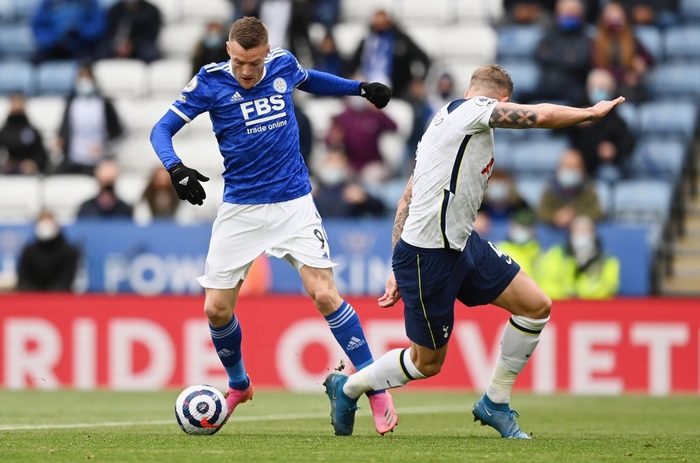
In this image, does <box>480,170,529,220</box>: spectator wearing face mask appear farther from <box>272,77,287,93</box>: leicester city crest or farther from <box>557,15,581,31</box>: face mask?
<box>272,77,287,93</box>: leicester city crest

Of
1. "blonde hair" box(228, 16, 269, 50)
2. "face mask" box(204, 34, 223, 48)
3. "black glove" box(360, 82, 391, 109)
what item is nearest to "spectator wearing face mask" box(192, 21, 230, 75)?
"face mask" box(204, 34, 223, 48)

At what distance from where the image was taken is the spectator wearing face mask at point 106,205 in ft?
53.4

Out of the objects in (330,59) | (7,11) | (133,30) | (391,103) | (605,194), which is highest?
(7,11)

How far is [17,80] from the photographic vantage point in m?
19.6

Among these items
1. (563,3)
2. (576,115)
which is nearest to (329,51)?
(563,3)

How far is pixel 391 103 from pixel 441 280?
33.0 feet

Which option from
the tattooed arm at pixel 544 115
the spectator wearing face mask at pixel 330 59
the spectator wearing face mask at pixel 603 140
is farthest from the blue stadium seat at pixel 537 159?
the tattooed arm at pixel 544 115

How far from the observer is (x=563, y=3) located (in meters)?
17.9

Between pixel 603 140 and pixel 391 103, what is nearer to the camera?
pixel 603 140

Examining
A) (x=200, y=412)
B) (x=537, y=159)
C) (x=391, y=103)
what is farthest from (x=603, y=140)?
(x=200, y=412)

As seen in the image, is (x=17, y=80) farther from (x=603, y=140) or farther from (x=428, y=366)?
(x=428, y=366)

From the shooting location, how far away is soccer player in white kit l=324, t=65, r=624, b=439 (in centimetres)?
771

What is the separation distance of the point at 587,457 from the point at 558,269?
812 cm

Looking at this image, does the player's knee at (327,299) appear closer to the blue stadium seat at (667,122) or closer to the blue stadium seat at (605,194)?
the blue stadium seat at (605,194)
